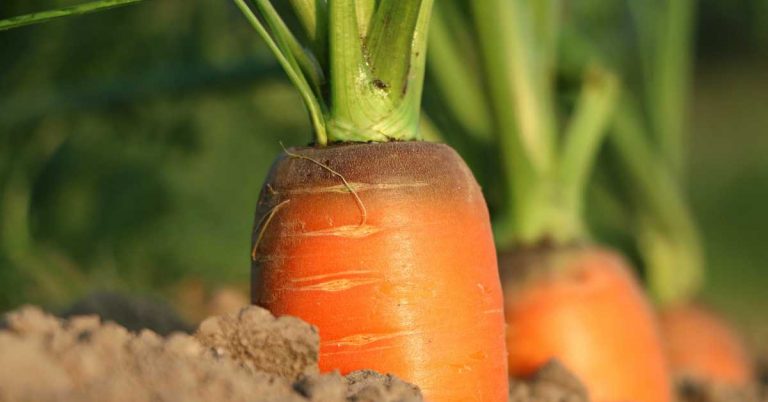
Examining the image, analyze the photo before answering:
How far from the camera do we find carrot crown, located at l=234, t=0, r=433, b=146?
1.85 meters

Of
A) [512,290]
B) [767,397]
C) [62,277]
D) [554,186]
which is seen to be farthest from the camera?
[62,277]

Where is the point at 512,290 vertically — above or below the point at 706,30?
above

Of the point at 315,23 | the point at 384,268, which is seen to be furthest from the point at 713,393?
the point at 315,23

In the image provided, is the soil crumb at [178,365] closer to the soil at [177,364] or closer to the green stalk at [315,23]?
the soil at [177,364]

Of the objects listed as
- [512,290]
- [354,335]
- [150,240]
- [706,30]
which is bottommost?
[706,30]

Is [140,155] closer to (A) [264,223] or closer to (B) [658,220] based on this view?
(B) [658,220]

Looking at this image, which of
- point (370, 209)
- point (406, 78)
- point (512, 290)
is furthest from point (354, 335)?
point (512, 290)

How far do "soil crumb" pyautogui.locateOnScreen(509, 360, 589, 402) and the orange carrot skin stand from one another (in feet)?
4.76

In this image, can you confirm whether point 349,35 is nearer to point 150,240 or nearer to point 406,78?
point 406,78

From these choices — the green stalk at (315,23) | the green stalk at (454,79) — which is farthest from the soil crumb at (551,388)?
the green stalk at (454,79)

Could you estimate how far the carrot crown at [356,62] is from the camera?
185 cm

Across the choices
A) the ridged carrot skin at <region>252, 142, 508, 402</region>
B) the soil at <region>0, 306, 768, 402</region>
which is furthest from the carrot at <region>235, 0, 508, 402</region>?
the soil at <region>0, 306, 768, 402</region>

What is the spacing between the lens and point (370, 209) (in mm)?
1808

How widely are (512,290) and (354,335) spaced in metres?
0.91
